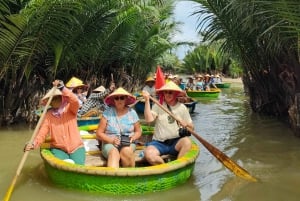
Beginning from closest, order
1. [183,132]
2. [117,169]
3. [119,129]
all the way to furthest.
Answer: [117,169] → [119,129] → [183,132]

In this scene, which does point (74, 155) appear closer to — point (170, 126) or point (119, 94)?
point (119, 94)

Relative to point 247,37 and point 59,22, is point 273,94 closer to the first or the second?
point 247,37

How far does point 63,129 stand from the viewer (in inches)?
237

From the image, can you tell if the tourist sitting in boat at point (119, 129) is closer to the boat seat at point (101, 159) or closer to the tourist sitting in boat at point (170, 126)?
the boat seat at point (101, 159)

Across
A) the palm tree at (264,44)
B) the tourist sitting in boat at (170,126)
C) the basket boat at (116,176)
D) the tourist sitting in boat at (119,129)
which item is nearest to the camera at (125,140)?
the tourist sitting in boat at (119,129)

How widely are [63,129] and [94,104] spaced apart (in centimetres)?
449

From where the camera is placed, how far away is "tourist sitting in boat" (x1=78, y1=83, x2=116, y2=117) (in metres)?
10.3

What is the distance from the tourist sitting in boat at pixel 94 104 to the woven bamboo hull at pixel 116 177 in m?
4.48

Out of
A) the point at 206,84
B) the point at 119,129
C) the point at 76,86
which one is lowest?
the point at 206,84

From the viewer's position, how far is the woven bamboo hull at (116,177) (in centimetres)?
531

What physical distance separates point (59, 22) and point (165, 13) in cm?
1088

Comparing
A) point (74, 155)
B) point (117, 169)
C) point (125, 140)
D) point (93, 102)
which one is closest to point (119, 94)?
point (125, 140)

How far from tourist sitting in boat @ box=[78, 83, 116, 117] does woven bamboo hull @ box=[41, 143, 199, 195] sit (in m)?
4.48

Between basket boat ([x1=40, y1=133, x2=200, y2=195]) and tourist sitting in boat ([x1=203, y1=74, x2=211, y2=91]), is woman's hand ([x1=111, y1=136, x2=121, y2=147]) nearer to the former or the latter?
basket boat ([x1=40, y1=133, x2=200, y2=195])
